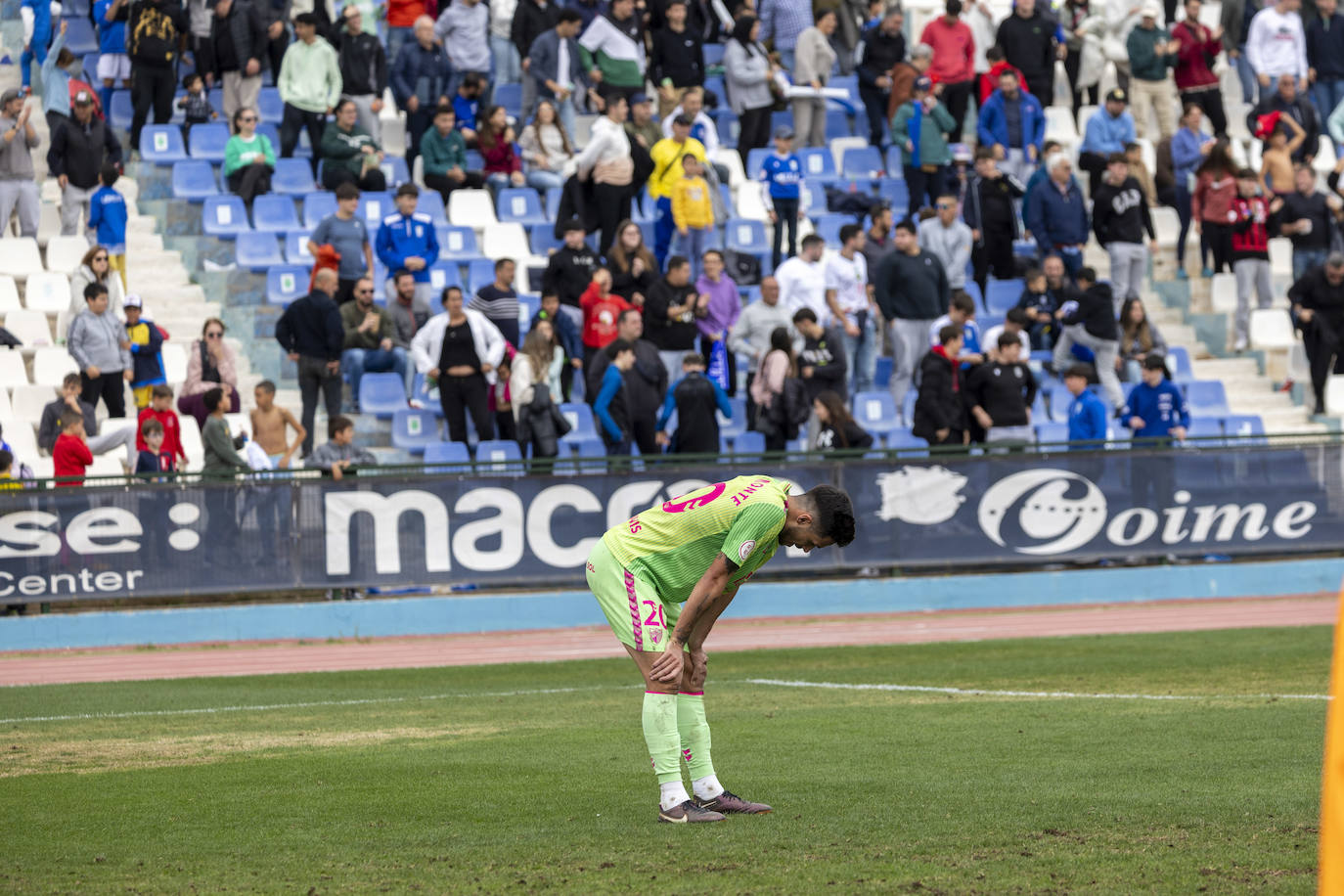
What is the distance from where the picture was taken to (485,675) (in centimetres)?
1520

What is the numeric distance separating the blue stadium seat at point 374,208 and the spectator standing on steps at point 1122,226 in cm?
956

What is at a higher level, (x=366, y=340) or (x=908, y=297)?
(x=908, y=297)

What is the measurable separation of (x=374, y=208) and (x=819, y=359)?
637 centimetres

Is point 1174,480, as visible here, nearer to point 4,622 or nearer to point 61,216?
point 4,622

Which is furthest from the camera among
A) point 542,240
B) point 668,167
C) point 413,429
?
point 542,240

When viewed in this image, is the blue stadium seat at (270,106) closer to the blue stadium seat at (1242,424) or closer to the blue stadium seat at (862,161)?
the blue stadium seat at (862,161)

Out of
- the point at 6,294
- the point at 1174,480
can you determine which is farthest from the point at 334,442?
the point at 1174,480

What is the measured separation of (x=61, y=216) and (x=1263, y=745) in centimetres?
1721

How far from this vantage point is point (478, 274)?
23.3 meters

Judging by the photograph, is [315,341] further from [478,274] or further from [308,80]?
[308,80]

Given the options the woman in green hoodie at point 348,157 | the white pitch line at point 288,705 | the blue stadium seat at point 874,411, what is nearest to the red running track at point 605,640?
the white pitch line at point 288,705

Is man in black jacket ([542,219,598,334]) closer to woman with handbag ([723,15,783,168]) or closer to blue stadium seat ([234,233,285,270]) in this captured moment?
blue stadium seat ([234,233,285,270])

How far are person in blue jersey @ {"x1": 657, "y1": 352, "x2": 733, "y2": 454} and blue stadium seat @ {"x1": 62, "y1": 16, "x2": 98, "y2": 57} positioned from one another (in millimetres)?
10706

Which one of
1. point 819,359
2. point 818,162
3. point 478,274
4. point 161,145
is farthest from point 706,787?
point 818,162
